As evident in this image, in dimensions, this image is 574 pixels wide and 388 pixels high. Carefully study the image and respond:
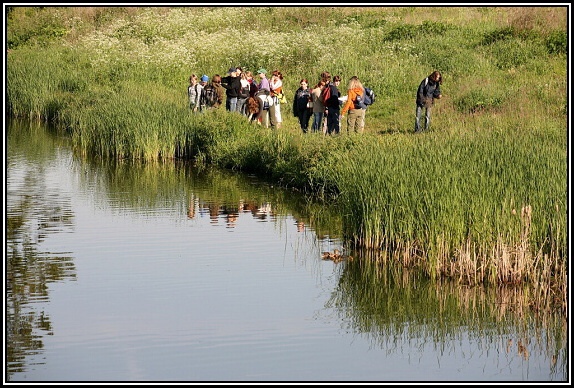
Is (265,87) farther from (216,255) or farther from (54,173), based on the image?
(216,255)

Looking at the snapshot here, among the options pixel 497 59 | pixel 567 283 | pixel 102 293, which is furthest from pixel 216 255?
pixel 497 59

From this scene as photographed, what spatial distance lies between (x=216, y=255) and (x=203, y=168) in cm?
856

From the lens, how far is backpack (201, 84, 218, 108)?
25.8 meters

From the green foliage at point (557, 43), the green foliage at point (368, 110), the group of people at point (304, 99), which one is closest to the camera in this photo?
the green foliage at point (368, 110)

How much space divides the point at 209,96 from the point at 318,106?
14.0ft

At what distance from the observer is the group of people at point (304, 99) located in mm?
21875

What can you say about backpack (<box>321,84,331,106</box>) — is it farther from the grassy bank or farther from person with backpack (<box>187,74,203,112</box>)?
person with backpack (<box>187,74,203,112</box>)

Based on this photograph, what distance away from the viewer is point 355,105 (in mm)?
21875

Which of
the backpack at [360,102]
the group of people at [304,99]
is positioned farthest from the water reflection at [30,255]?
the backpack at [360,102]

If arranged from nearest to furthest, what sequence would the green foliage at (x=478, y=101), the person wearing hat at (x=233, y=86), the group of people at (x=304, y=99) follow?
the group of people at (x=304, y=99)
the person wearing hat at (x=233, y=86)
the green foliage at (x=478, y=101)

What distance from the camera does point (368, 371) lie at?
967cm

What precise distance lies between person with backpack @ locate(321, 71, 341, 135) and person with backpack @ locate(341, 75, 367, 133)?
0.19 m

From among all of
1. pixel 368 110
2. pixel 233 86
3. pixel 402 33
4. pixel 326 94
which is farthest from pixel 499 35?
pixel 326 94

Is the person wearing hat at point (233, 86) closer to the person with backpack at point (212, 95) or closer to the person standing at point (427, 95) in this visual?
the person with backpack at point (212, 95)
